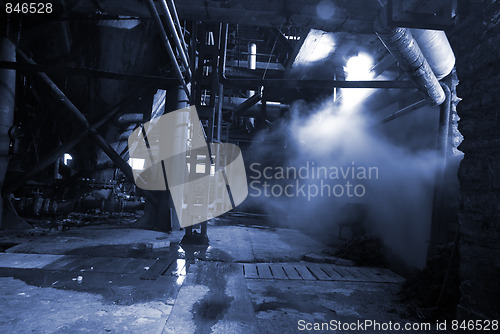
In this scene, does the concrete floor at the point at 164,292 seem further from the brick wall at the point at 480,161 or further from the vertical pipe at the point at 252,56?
the vertical pipe at the point at 252,56

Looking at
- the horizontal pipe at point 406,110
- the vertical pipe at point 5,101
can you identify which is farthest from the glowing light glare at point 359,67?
the vertical pipe at point 5,101

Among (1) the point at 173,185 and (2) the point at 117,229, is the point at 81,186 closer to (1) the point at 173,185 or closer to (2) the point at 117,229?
(2) the point at 117,229

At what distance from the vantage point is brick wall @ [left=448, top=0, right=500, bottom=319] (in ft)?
7.17

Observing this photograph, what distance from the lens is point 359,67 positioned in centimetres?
645

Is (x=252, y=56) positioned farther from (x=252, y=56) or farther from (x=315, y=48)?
(x=315, y=48)

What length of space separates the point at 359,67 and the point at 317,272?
469 centimetres

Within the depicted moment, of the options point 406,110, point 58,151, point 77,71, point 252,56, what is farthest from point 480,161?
point 252,56

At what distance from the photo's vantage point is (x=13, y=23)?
5.95 m

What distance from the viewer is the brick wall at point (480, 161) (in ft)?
7.17

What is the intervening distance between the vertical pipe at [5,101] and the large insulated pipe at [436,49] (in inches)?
289

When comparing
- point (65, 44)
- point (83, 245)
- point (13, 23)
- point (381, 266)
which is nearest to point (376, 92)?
point (381, 266)

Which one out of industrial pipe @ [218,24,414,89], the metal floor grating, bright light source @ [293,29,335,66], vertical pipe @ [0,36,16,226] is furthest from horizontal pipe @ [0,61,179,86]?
the metal floor grating

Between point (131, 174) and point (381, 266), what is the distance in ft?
18.0

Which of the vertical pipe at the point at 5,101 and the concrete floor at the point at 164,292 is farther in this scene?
the vertical pipe at the point at 5,101
